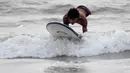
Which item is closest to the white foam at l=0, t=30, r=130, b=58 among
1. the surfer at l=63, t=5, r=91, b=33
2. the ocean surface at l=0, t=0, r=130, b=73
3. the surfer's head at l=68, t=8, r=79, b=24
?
the ocean surface at l=0, t=0, r=130, b=73

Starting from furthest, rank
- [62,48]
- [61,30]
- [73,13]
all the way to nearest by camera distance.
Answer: [62,48] → [61,30] → [73,13]

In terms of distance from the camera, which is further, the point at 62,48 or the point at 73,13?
the point at 62,48

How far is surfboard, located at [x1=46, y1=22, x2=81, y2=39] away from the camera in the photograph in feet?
34.5

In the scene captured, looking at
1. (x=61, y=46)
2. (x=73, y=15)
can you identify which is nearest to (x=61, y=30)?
(x=61, y=46)

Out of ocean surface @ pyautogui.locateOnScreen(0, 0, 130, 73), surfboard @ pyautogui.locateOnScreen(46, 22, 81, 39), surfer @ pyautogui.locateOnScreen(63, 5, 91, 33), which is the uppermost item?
surfer @ pyautogui.locateOnScreen(63, 5, 91, 33)

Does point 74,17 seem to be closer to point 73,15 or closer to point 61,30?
point 73,15

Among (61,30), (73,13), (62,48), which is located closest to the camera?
(73,13)

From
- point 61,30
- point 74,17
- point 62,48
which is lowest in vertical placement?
point 62,48

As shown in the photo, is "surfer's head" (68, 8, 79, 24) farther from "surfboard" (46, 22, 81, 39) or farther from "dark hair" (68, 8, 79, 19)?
"surfboard" (46, 22, 81, 39)

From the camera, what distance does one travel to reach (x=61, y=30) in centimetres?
1069

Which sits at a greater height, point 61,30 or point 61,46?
point 61,30

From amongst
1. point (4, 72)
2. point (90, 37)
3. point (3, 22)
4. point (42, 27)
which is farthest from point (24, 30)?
point (4, 72)

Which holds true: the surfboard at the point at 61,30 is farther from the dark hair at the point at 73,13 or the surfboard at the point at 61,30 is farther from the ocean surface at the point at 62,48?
the dark hair at the point at 73,13

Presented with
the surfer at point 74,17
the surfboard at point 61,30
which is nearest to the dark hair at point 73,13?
the surfer at point 74,17
